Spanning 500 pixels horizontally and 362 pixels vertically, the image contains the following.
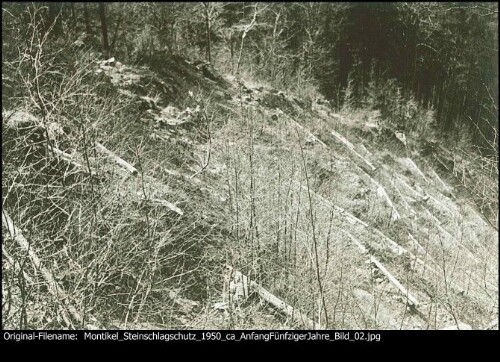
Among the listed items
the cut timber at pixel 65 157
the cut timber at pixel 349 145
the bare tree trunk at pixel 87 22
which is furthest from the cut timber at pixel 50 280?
the cut timber at pixel 349 145

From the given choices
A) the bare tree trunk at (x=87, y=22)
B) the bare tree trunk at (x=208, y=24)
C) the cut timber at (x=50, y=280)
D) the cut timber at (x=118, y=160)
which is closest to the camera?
the cut timber at (x=50, y=280)

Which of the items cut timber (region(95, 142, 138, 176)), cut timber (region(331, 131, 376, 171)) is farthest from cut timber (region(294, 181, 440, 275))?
cut timber (region(95, 142, 138, 176))

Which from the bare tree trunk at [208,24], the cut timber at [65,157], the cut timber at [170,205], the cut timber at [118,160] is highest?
the bare tree trunk at [208,24]

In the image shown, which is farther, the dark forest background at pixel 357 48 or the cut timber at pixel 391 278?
the dark forest background at pixel 357 48

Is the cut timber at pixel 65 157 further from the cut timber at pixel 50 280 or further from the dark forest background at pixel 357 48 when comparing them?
the dark forest background at pixel 357 48

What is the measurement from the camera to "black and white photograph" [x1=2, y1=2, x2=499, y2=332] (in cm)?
655

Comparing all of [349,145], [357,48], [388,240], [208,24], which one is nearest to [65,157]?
[388,240]

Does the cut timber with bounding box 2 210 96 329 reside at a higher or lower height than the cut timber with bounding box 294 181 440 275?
higher

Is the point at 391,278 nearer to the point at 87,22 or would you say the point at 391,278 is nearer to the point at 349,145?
the point at 349,145

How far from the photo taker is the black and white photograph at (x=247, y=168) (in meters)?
6.55

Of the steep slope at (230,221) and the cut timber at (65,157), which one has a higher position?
the cut timber at (65,157)

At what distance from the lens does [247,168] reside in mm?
10641

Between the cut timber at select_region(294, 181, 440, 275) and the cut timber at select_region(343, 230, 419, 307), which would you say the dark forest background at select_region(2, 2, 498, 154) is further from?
the cut timber at select_region(343, 230, 419, 307)
